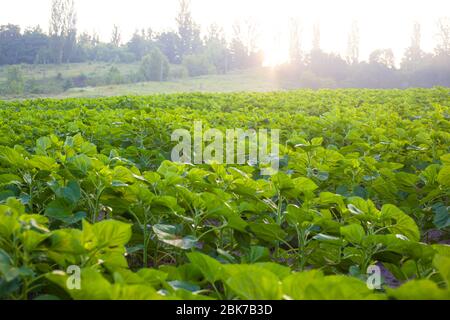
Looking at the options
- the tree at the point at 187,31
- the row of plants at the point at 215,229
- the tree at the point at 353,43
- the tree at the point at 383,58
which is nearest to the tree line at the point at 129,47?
the tree at the point at 187,31

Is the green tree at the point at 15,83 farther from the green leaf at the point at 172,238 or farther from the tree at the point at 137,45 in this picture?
the green leaf at the point at 172,238

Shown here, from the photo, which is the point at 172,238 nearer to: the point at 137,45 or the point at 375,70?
the point at 375,70

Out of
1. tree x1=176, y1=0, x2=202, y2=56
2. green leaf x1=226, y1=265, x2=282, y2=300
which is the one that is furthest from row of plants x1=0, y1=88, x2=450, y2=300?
tree x1=176, y1=0, x2=202, y2=56

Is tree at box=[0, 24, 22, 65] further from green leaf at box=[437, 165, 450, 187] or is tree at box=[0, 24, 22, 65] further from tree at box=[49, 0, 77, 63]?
green leaf at box=[437, 165, 450, 187]

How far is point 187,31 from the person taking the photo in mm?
68188

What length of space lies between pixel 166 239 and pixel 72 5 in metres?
63.6

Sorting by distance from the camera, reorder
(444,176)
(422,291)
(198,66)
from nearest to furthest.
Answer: (422,291) → (444,176) → (198,66)

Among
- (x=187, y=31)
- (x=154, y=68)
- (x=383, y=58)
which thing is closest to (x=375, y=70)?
(x=383, y=58)

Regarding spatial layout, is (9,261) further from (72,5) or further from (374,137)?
(72,5)

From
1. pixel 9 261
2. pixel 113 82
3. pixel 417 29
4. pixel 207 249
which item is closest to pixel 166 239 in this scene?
pixel 207 249

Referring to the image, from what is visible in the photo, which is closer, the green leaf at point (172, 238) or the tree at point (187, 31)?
the green leaf at point (172, 238)

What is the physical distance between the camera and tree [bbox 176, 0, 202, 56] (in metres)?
67.7

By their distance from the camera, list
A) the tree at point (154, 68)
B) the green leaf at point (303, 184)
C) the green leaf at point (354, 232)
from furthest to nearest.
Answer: the tree at point (154, 68) → the green leaf at point (303, 184) → the green leaf at point (354, 232)

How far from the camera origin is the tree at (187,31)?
67688 millimetres
